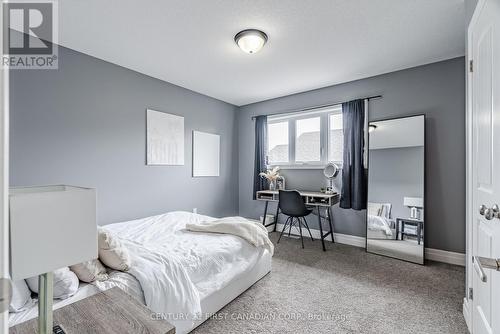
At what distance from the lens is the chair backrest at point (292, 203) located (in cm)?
334

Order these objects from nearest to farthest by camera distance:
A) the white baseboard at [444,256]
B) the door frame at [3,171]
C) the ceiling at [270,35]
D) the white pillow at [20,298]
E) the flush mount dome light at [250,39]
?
1. the door frame at [3,171]
2. the white pillow at [20,298]
3. the ceiling at [270,35]
4. the flush mount dome light at [250,39]
5. the white baseboard at [444,256]

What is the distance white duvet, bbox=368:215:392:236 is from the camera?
3128 mm

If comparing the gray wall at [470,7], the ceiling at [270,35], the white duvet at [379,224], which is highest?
the ceiling at [270,35]

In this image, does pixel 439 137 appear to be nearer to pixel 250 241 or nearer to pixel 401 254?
pixel 401 254

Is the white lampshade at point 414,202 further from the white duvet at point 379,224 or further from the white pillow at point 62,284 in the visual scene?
the white pillow at point 62,284

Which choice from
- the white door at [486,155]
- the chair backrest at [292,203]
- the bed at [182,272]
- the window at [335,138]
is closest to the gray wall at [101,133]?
the bed at [182,272]

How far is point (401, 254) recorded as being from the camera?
3.00 m

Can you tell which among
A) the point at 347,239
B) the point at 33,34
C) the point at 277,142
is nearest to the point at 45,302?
the point at 33,34

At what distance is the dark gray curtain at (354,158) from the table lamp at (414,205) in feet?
1.75

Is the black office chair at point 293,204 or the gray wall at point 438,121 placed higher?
the gray wall at point 438,121

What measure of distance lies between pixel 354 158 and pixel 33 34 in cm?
399

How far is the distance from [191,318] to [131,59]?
2.83 meters

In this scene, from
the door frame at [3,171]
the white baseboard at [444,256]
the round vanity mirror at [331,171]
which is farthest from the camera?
the round vanity mirror at [331,171]

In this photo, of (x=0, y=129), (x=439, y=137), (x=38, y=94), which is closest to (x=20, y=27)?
(x=38, y=94)
